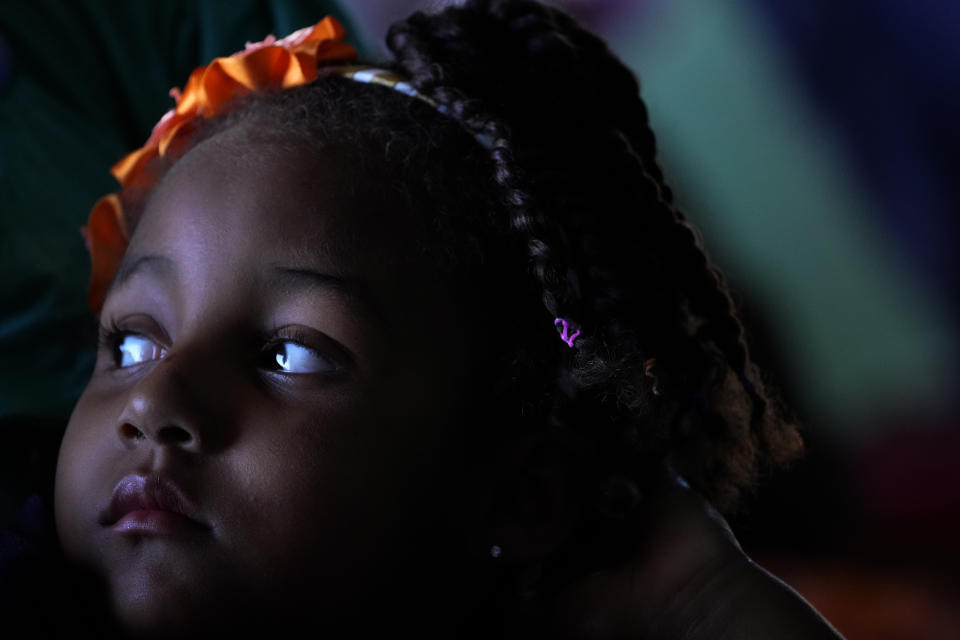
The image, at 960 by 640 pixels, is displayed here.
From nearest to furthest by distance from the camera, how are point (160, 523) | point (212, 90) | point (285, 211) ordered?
point (160, 523) < point (285, 211) < point (212, 90)

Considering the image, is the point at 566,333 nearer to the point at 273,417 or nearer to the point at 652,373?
the point at 652,373

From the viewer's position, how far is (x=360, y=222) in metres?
0.89

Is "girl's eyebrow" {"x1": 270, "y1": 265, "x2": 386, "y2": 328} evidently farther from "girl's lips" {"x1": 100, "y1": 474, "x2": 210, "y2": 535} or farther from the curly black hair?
"girl's lips" {"x1": 100, "y1": 474, "x2": 210, "y2": 535}

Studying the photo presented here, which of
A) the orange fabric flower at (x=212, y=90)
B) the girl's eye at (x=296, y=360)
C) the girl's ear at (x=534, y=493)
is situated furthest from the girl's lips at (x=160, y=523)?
the orange fabric flower at (x=212, y=90)

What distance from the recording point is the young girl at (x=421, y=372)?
0.81 m

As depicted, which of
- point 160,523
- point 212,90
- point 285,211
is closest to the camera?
point 160,523

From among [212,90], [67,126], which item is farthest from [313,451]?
[67,126]

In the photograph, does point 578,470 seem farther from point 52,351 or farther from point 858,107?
point 858,107

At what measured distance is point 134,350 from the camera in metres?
0.97

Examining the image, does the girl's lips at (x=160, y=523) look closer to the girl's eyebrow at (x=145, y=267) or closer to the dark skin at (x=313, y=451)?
the dark skin at (x=313, y=451)

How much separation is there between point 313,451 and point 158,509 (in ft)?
0.42

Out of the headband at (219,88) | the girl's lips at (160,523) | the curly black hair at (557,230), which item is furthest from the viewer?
the headband at (219,88)

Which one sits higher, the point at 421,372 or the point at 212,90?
the point at 212,90

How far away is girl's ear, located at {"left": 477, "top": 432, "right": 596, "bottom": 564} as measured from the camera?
938 millimetres
